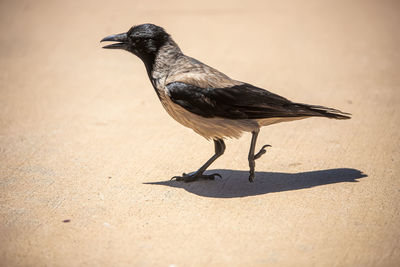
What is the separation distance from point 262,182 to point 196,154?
1.06m

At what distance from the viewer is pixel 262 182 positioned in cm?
466

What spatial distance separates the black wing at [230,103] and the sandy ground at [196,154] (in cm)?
76

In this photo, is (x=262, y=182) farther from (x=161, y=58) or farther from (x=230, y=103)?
(x=161, y=58)

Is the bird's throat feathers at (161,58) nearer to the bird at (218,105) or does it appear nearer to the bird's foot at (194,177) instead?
the bird at (218,105)

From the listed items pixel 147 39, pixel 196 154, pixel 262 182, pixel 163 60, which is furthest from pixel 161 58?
pixel 262 182

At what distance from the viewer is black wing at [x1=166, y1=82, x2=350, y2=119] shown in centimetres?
436

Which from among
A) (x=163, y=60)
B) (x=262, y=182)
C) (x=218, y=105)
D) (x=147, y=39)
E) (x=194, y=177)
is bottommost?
(x=194, y=177)

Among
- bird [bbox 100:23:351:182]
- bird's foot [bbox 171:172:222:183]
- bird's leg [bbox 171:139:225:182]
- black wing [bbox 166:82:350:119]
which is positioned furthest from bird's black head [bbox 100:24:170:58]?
bird's foot [bbox 171:172:222:183]

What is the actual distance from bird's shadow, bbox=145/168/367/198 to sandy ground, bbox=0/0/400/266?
2cm

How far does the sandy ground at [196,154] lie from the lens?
358 cm

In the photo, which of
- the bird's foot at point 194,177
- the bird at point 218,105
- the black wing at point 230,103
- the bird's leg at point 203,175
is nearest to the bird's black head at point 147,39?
the bird at point 218,105

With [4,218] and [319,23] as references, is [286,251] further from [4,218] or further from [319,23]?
[319,23]

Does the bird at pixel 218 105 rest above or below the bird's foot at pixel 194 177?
above

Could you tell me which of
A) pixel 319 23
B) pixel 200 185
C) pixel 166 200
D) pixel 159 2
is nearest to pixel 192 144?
pixel 200 185
